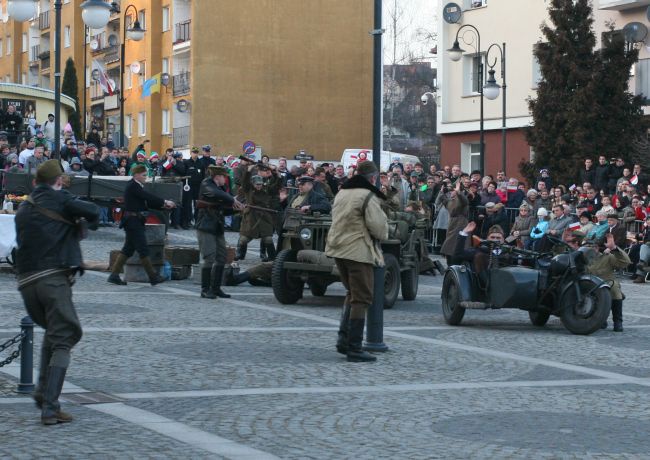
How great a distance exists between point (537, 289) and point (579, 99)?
68.2 feet

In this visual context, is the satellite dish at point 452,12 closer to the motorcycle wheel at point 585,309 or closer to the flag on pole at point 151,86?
the flag on pole at point 151,86

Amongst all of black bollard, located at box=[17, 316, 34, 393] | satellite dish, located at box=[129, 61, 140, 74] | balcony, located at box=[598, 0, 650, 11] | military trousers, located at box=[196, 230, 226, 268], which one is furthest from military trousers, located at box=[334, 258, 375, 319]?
satellite dish, located at box=[129, 61, 140, 74]

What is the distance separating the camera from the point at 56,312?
9.16m

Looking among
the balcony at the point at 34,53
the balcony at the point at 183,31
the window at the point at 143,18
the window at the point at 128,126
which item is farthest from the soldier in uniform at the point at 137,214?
the balcony at the point at 34,53

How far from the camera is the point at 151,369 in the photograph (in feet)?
38.3

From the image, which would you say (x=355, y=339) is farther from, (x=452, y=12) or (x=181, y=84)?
(x=181, y=84)

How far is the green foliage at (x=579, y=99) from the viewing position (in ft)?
119

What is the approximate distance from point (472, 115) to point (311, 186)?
26.6 m

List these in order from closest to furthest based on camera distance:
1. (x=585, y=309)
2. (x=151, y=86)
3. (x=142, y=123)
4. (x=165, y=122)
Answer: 1. (x=585, y=309)
2. (x=151, y=86)
3. (x=165, y=122)
4. (x=142, y=123)

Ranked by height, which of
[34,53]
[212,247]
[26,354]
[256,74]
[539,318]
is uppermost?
[34,53]

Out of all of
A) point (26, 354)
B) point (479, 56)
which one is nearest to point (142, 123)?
point (479, 56)

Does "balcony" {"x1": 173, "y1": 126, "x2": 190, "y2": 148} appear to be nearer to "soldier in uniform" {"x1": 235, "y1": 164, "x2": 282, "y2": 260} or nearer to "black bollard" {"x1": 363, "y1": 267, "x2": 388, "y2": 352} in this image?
"soldier in uniform" {"x1": 235, "y1": 164, "x2": 282, "y2": 260}

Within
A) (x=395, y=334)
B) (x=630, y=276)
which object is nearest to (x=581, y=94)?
(x=630, y=276)

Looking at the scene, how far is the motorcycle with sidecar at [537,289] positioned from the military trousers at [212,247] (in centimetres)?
335
